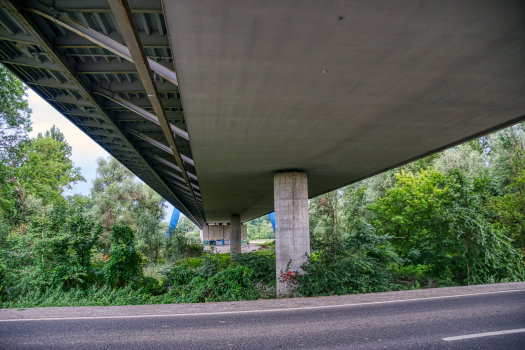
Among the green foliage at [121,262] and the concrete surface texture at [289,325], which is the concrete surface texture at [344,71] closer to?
the concrete surface texture at [289,325]

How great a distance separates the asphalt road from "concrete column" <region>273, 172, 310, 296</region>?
3.59 meters

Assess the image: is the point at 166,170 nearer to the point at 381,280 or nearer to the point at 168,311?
the point at 168,311

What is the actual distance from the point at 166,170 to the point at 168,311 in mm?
9502

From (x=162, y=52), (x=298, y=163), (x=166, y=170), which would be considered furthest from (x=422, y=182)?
(x=162, y=52)

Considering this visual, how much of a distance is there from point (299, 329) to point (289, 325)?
355mm

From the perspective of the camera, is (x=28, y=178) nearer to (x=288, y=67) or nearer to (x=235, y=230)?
(x=235, y=230)

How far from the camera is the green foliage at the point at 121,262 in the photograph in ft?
39.5

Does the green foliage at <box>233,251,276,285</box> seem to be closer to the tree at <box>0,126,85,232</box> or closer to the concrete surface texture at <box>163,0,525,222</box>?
the concrete surface texture at <box>163,0,525,222</box>

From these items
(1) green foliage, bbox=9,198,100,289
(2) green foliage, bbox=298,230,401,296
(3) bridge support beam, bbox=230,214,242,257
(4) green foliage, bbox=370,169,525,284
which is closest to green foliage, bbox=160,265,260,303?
(2) green foliage, bbox=298,230,401,296

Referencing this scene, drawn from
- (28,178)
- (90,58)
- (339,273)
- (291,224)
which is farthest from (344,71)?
(28,178)

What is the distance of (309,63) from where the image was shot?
4.65 metres

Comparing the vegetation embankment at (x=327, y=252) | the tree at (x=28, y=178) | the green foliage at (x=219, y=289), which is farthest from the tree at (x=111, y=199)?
the green foliage at (x=219, y=289)

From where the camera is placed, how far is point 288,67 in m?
4.75

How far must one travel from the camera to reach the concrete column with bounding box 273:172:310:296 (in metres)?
11.0
